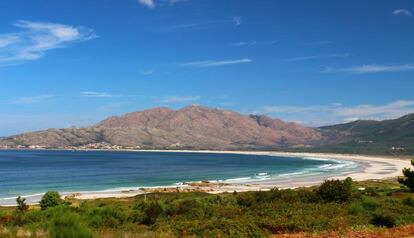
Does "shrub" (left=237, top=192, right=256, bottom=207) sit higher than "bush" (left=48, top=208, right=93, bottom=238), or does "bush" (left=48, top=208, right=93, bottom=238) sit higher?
"bush" (left=48, top=208, right=93, bottom=238)

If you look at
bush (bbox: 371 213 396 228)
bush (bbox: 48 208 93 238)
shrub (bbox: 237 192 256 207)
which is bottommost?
bush (bbox: 371 213 396 228)

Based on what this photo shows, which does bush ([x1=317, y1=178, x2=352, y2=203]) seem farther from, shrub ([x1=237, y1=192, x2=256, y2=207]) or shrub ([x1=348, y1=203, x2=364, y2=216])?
shrub ([x1=348, y1=203, x2=364, y2=216])

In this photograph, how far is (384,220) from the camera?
2373 centimetres

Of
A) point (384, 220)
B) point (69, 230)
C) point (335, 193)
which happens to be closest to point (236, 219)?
point (384, 220)

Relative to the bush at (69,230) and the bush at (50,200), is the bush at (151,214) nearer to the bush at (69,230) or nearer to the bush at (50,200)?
the bush at (69,230)

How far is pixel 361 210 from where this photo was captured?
89.0 ft

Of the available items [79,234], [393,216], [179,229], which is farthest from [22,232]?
[393,216]

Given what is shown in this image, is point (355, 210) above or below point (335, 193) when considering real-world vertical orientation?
below

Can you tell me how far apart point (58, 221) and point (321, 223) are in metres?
12.3

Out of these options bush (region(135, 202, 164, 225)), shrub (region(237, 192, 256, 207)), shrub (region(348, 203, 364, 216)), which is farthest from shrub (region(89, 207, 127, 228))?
shrub (region(348, 203, 364, 216))

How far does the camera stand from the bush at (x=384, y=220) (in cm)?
2352

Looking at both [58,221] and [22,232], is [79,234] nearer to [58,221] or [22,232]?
[58,221]

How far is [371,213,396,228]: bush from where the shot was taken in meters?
23.5

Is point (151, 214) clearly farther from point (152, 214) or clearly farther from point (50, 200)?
point (50, 200)
